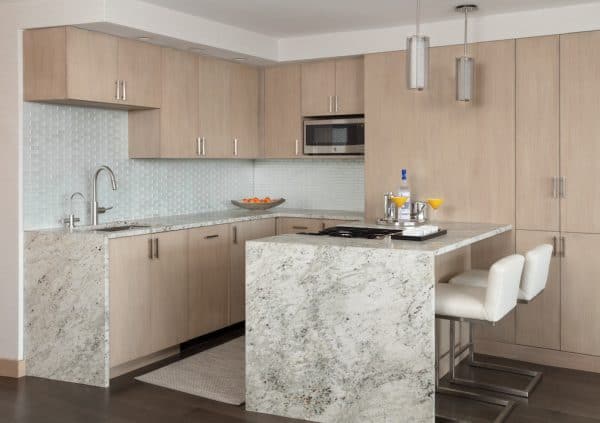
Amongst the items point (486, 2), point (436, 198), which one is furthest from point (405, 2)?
point (436, 198)

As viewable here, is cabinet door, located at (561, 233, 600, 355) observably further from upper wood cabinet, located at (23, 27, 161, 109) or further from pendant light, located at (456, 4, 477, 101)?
upper wood cabinet, located at (23, 27, 161, 109)

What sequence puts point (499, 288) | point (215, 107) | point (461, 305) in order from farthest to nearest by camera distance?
point (215, 107) → point (461, 305) → point (499, 288)

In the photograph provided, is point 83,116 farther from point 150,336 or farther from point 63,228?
point 150,336

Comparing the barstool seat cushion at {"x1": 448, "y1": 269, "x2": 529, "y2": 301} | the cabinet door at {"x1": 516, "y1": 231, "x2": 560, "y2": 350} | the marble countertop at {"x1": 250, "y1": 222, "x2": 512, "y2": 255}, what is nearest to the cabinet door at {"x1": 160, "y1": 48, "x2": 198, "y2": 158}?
the marble countertop at {"x1": 250, "y1": 222, "x2": 512, "y2": 255}

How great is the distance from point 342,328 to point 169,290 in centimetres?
163

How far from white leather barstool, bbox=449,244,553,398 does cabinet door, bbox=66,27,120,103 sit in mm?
2460

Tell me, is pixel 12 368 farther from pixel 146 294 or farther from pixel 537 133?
pixel 537 133

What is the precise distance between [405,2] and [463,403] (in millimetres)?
2425

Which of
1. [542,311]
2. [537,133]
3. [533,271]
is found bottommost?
[542,311]

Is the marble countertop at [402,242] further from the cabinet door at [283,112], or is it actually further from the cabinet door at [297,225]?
the cabinet door at [283,112]

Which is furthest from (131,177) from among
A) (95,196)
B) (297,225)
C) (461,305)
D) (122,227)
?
(461,305)

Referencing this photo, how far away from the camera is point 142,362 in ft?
15.2

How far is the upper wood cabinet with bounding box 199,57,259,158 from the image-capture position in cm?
547

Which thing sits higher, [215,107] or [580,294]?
[215,107]
